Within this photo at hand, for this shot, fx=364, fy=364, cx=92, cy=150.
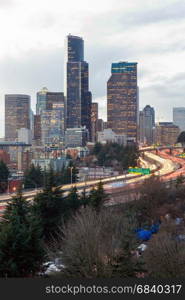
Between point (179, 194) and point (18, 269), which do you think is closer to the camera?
point (18, 269)

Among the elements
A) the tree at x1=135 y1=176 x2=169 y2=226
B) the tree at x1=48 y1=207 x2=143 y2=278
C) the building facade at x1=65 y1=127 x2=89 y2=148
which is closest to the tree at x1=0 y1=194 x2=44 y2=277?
the tree at x1=48 y1=207 x2=143 y2=278

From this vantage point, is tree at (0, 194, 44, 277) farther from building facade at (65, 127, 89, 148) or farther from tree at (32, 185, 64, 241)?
building facade at (65, 127, 89, 148)

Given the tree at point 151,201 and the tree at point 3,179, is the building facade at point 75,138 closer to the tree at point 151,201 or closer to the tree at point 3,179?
the tree at point 3,179

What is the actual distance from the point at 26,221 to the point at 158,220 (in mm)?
19222

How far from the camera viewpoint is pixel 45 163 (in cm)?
9875

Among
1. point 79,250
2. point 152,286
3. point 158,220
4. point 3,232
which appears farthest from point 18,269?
point 158,220

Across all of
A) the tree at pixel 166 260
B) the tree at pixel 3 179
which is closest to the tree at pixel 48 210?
the tree at pixel 166 260

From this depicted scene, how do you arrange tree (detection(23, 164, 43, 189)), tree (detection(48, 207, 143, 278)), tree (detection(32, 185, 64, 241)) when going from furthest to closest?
tree (detection(23, 164, 43, 189)) < tree (detection(32, 185, 64, 241)) < tree (detection(48, 207, 143, 278))

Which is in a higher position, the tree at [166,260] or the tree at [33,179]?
the tree at [166,260]

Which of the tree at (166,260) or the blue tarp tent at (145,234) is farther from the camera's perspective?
the blue tarp tent at (145,234)

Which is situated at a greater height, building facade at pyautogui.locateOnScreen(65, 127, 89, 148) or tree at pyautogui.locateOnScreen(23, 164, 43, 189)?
building facade at pyautogui.locateOnScreen(65, 127, 89, 148)

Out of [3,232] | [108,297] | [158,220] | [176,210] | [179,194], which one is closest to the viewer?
[108,297]

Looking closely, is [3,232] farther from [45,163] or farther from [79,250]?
[45,163]

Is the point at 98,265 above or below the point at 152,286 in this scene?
below
